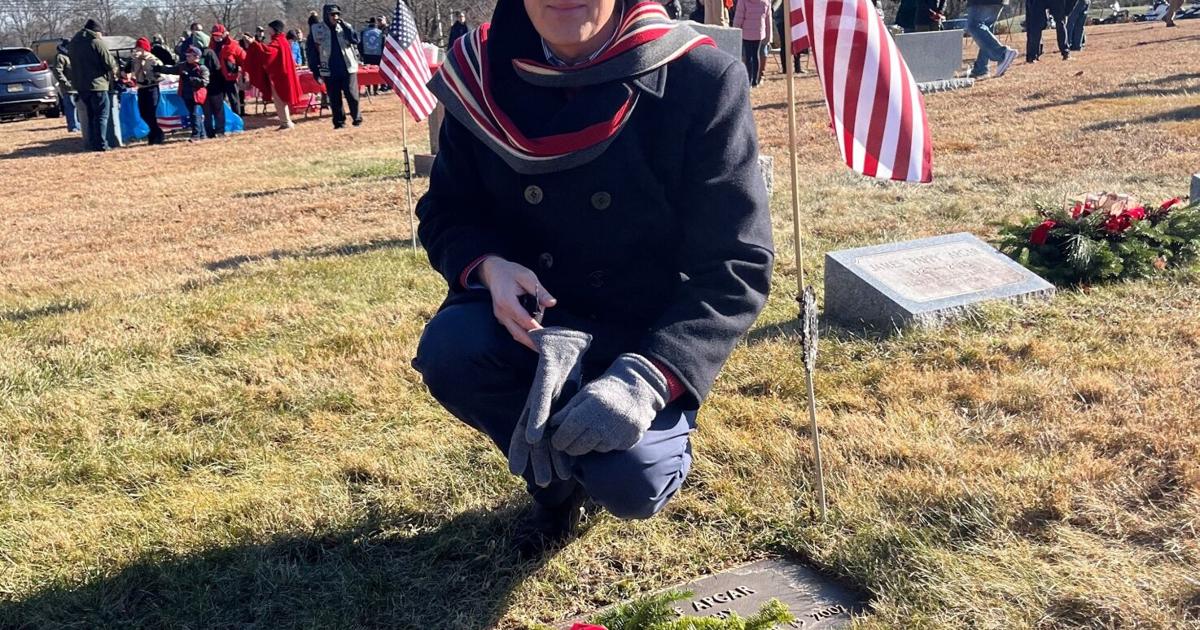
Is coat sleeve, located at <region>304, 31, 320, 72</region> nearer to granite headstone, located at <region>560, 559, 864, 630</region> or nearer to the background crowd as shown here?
the background crowd

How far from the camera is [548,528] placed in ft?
8.61

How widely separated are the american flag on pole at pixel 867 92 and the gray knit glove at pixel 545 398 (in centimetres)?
93

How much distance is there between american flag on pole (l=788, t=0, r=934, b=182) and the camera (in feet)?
8.08

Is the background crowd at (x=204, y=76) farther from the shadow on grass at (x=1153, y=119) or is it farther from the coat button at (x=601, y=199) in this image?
the coat button at (x=601, y=199)

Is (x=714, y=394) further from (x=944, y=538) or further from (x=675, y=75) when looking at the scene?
(x=675, y=75)

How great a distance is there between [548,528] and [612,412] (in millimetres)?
784

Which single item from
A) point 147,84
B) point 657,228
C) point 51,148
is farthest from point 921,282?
point 51,148

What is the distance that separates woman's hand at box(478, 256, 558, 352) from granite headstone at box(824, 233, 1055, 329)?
2.37 m

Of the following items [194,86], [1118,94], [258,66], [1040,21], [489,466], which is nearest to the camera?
[489,466]

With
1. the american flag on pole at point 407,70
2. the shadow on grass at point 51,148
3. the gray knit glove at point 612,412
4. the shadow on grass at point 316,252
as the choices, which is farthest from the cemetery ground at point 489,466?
the shadow on grass at point 51,148

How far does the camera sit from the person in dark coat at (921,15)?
17156 millimetres

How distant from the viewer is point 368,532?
9.08 ft

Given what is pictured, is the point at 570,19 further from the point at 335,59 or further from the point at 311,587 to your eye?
the point at 335,59

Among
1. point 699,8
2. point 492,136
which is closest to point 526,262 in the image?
point 492,136
